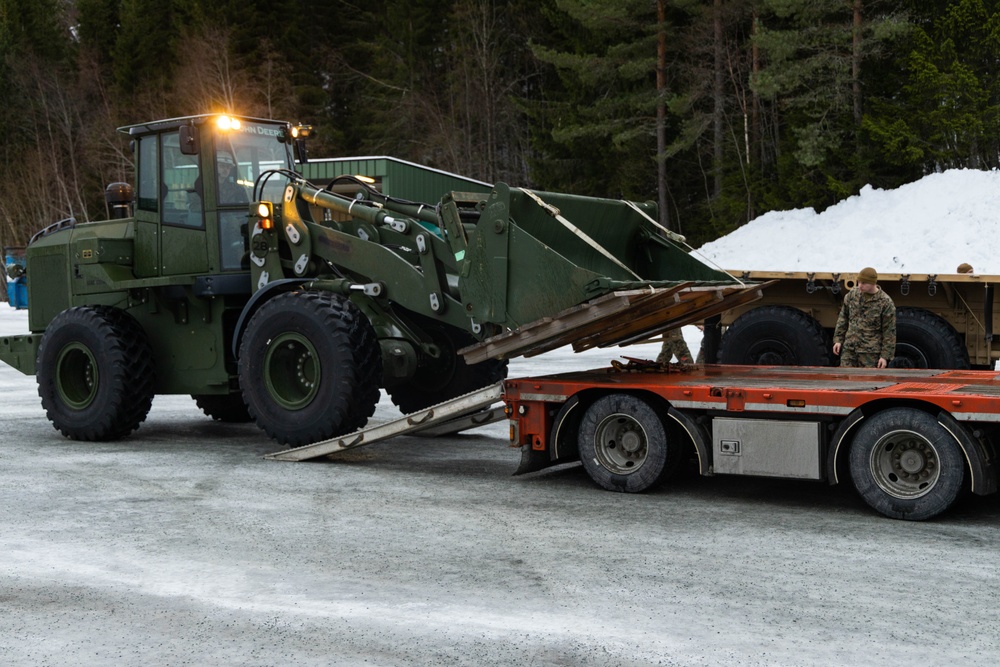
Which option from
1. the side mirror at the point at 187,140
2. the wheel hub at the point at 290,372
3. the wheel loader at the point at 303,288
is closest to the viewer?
the wheel loader at the point at 303,288

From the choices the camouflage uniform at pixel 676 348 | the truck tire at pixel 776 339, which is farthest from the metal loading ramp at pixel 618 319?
the truck tire at pixel 776 339

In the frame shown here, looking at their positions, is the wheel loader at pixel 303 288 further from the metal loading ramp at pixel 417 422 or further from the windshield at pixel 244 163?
the metal loading ramp at pixel 417 422

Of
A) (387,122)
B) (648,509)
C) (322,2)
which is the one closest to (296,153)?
(648,509)

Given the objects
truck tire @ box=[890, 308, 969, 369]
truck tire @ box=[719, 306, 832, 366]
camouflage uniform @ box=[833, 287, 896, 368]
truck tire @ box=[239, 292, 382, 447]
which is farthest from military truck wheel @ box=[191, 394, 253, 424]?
truck tire @ box=[890, 308, 969, 369]

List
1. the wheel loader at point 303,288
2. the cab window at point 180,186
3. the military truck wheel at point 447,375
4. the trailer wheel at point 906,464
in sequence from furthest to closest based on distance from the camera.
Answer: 1. the military truck wheel at point 447,375
2. the cab window at point 180,186
3. the wheel loader at point 303,288
4. the trailer wheel at point 906,464

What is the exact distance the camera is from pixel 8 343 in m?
13.3

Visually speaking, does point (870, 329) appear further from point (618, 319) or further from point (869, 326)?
point (618, 319)

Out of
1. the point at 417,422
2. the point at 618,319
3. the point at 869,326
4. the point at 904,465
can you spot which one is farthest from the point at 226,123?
the point at 904,465

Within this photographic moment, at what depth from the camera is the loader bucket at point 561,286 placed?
9109 millimetres

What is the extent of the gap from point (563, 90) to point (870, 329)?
3602cm

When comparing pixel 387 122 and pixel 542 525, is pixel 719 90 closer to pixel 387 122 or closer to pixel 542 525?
pixel 387 122

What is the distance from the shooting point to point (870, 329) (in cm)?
1152

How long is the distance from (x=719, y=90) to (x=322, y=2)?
100ft

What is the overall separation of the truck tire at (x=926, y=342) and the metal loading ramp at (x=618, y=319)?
12.9 ft
